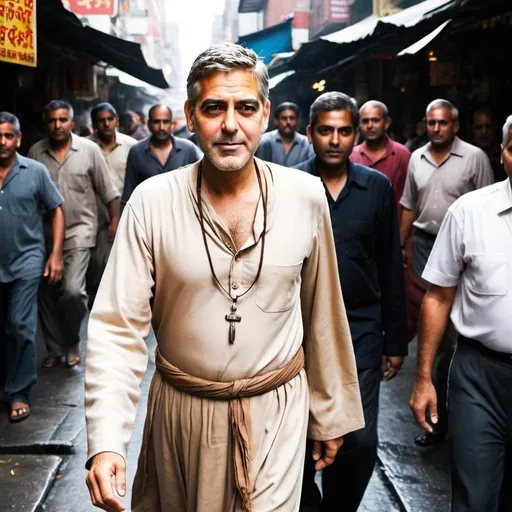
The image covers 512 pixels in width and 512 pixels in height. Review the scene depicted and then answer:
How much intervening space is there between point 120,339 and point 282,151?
25.5 feet

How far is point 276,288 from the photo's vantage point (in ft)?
8.70

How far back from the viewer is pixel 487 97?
8.98 m

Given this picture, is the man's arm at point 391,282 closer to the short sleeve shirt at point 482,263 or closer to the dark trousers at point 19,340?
the short sleeve shirt at point 482,263

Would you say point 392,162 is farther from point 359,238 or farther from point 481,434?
point 481,434

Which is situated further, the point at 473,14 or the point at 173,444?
the point at 473,14

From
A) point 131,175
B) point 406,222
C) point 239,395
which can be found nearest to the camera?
point 239,395

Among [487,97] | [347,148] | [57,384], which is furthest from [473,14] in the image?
[57,384]

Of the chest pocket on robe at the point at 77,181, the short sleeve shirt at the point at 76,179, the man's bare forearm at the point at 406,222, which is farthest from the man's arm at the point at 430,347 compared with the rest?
the chest pocket on robe at the point at 77,181

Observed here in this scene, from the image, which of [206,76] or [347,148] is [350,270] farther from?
[206,76]

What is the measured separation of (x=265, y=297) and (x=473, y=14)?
636 cm

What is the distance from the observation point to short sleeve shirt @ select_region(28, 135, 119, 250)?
7.44 m

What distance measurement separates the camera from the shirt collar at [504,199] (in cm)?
327

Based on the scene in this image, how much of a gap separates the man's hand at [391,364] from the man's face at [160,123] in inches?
202

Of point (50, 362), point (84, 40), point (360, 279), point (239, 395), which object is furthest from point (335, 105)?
point (84, 40)
